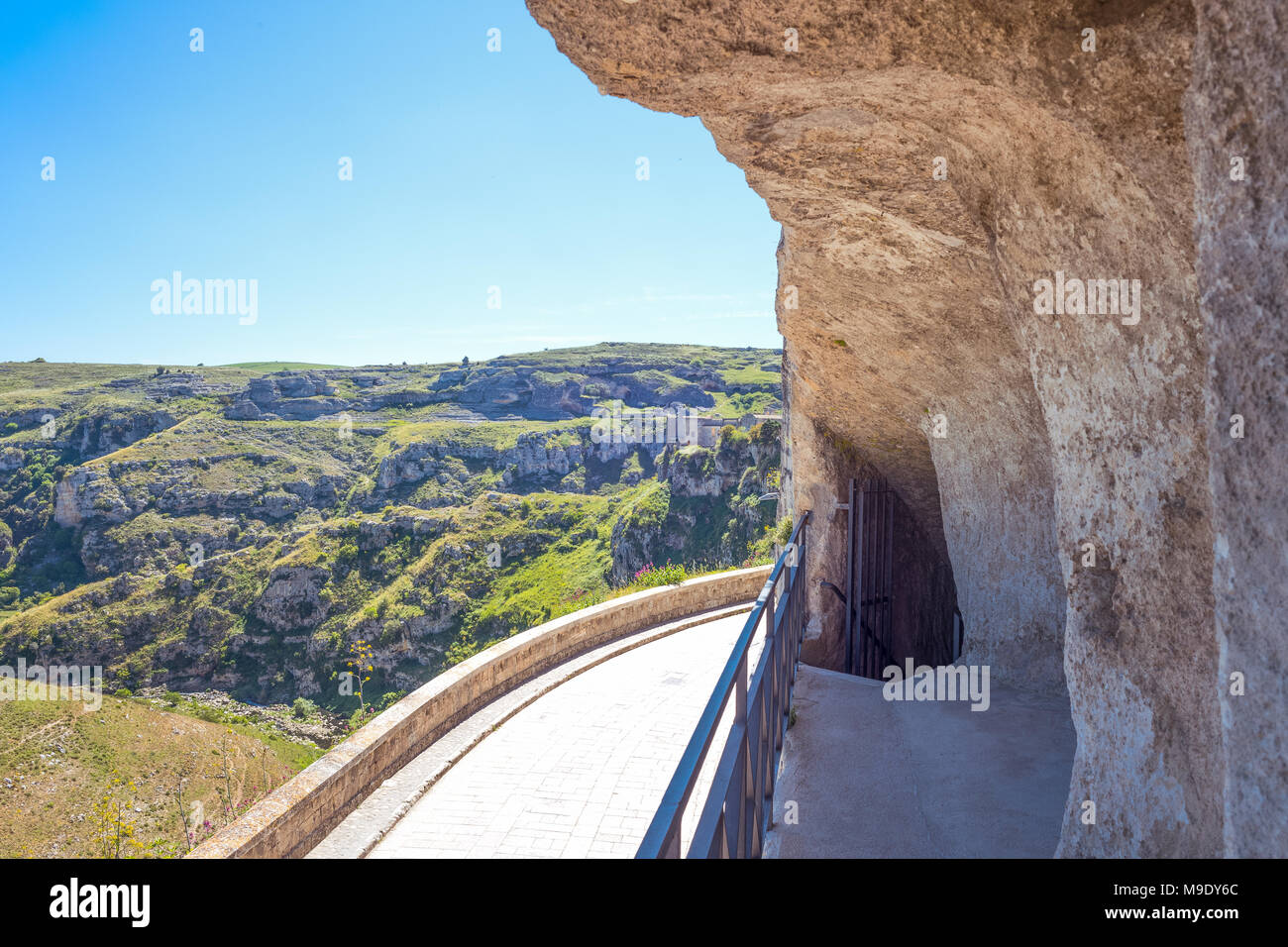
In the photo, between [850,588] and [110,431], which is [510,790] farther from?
[110,431]

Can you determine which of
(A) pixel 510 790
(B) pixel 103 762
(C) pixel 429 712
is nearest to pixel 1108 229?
(A) pixel 510 790

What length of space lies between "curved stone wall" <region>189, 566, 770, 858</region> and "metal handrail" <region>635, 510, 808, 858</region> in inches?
A: 135

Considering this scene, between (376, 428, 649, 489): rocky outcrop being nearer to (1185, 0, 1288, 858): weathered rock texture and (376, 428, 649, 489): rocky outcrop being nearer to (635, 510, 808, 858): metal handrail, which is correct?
(635, 510, 808, 858): metal handrail

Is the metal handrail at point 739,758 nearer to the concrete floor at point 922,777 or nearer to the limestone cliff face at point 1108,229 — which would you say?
Result: the concrete floor at point 922,777

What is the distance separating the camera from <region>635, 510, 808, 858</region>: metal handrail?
201 cm

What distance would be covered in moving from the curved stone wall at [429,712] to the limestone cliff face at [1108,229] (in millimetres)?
4893

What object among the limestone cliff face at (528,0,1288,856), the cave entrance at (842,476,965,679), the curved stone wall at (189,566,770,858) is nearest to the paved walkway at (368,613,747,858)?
the curved stone wall at (189,566,770,858)

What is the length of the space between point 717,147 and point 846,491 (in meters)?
5.13

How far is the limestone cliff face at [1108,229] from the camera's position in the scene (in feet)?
5.73

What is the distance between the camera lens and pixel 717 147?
12.5 feet

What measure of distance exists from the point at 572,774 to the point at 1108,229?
583cm

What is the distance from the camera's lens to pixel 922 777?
4699 millimetres

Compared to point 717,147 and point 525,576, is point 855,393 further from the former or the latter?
point 525,576
